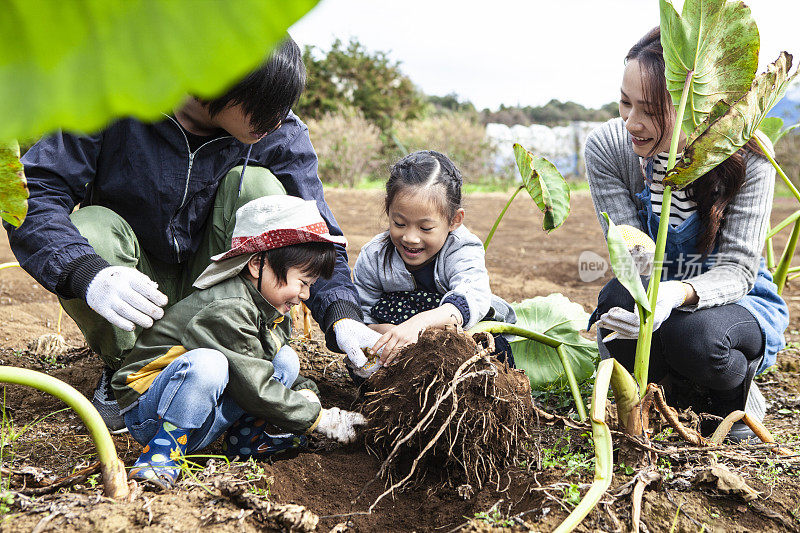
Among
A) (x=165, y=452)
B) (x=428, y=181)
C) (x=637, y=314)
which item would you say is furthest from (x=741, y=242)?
(x=165, y=452)

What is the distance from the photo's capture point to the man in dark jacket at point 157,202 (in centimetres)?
157

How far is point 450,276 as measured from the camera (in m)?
2.18

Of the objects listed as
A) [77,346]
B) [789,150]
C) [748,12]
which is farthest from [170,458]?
[789,150]

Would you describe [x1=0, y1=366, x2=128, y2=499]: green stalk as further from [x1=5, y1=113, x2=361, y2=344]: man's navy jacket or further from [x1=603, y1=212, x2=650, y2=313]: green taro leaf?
[x1=603, y1=212, x2=650, y2=313]: green taro leaf

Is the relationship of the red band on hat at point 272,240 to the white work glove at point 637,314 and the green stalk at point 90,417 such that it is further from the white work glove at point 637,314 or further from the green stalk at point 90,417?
the white work glove at point 637,314

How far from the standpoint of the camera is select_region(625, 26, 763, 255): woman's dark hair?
5.80ft

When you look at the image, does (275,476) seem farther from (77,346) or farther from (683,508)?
(77,346)

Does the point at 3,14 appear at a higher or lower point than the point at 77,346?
higher

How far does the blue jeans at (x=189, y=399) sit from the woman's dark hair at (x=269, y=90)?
593mm

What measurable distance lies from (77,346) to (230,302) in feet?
4.02

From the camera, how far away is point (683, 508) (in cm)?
131

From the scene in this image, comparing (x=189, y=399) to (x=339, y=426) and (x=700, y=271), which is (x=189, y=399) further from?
(x=700, y=271)

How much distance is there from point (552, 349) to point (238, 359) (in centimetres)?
110

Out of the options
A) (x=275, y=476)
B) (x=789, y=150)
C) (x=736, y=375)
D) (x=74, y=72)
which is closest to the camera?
(x=74, y=72)
